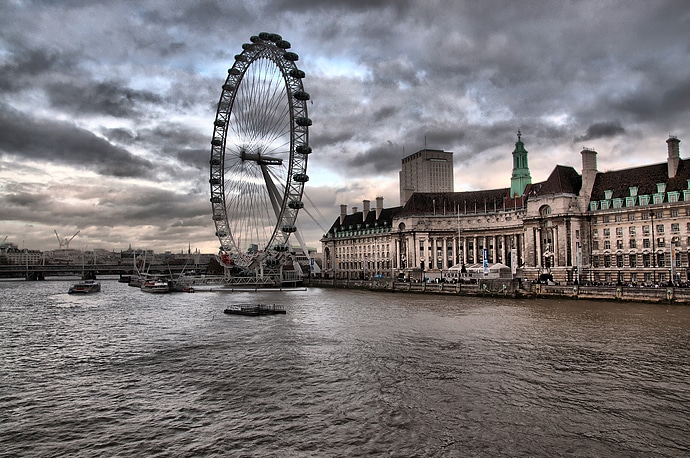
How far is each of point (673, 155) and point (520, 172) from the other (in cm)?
3615

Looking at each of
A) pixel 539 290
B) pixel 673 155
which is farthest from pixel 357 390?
pixel 673 155

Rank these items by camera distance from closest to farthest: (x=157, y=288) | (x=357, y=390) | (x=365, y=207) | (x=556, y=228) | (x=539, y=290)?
(x=357, y=390)
(x=539, y=290)
(x=556, y=228)
(x=157, y=288)
(x=365, y=207)

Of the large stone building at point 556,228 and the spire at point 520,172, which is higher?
the spire at point 520,172

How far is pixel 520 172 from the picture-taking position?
105 metres

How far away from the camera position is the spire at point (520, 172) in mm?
105188

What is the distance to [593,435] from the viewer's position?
17.8m

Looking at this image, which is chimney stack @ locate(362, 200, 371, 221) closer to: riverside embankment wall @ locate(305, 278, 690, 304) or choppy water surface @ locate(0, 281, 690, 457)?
riverside embankment wall @ locate(305, 278, 690, 304)

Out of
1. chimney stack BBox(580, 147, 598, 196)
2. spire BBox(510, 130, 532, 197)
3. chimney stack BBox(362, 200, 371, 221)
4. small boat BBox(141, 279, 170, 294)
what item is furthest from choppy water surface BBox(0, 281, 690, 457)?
chimney stack BBox(362, 200, 371, 221)

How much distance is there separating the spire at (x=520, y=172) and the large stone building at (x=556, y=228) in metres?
0.20

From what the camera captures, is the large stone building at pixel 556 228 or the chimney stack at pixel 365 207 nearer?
the large stone building at pixel 556 228

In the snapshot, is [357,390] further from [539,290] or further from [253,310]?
[539,290]

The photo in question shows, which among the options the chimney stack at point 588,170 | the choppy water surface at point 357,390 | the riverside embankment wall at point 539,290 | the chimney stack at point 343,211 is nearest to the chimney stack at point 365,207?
the chimney stack at point 343,211

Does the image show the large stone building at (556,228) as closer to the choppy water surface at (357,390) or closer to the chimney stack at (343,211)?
the chimney stack at (343,211)

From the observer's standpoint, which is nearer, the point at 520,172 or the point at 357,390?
the point at 357,390
